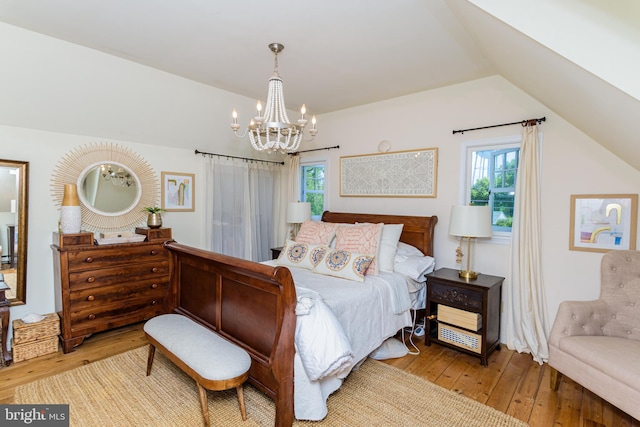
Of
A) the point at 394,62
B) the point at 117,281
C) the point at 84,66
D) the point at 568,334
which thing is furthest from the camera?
the point at 117,281

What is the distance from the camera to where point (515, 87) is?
303cm

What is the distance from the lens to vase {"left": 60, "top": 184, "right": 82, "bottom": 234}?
2982 millimetres

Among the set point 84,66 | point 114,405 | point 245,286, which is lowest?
point 114,405

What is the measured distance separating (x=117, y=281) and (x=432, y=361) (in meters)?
3.10

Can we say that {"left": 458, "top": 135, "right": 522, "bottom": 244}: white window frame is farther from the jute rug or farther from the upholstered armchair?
the jute rug

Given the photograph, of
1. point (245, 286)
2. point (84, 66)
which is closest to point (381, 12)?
point (245, 286)

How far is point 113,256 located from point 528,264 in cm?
396

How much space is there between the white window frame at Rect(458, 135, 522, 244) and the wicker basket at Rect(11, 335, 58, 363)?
4186mm

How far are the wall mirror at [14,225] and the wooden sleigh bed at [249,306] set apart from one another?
1434mm

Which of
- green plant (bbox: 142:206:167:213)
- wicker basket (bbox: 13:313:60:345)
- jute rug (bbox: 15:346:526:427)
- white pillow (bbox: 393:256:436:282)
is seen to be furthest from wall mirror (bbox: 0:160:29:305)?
white pillow (bbox: 393:256:436:282)

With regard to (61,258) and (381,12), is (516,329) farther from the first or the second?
(61,258)

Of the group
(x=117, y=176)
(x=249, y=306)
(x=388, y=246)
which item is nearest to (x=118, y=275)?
(x=117, y=176)

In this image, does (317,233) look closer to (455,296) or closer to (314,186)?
(314,186)

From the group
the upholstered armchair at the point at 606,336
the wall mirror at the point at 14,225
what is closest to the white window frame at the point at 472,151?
the upholstered armchair at the point at 606,336
